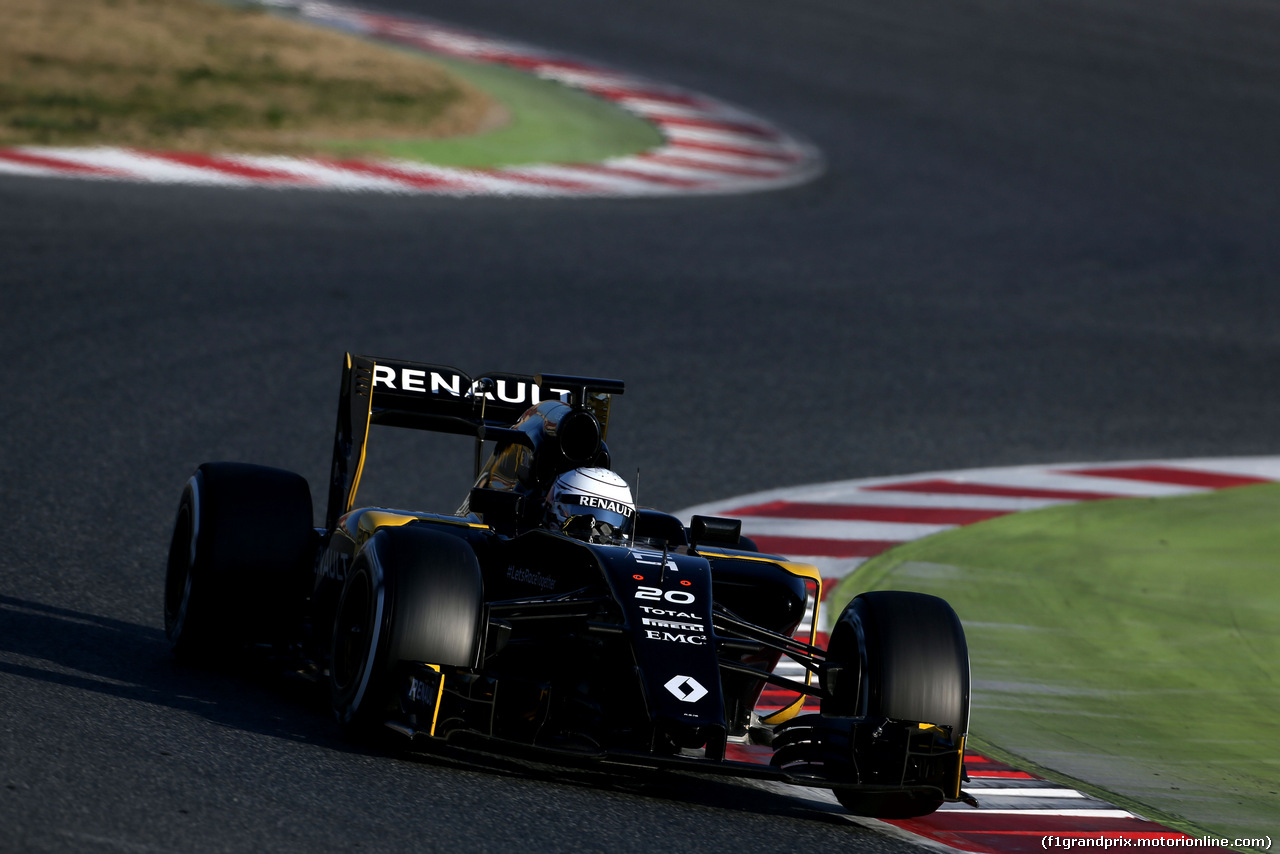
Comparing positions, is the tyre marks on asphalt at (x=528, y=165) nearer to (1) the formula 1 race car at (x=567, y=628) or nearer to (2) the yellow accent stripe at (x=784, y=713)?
(1) the formula 1 race car at (x=567, y=628)

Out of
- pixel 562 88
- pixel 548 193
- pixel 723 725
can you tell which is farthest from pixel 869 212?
pixel 723 725

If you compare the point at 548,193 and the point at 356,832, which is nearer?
the point at 356,832

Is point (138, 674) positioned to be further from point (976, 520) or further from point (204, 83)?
point (204, 83)

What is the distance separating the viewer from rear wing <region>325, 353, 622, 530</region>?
690cm

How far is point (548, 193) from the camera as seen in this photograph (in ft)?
49.0

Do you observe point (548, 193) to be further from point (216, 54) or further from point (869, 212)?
point (216, 54)

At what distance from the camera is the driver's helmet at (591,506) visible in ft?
19.1

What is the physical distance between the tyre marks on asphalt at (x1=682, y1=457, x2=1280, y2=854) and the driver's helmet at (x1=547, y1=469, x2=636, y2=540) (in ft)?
2.85

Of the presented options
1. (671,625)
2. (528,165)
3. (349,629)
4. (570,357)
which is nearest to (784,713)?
(671,625)

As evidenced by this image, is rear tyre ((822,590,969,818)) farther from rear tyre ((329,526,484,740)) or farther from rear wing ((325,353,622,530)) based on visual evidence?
rear wing ((325,353,622,530))

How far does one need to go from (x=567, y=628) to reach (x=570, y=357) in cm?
574

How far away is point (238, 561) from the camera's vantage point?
618 cm

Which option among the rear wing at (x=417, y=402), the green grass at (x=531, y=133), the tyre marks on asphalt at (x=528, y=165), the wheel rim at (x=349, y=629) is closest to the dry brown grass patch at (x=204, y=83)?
the green grass at (x=531, y=133)

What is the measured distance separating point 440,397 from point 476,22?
16.6 metres
